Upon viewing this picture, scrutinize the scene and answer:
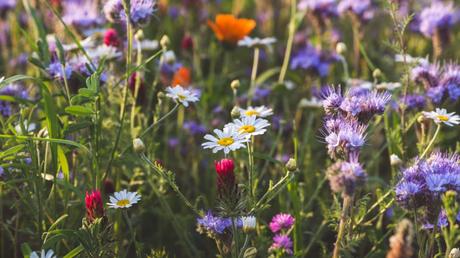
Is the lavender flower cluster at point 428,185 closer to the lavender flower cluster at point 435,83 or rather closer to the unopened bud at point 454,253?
the unopened bud at point 454,253

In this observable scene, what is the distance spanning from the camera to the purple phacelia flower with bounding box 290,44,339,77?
3.26m

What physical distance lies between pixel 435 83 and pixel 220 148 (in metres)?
0.91

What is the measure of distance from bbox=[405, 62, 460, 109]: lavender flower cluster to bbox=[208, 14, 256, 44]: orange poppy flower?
3.10 ft

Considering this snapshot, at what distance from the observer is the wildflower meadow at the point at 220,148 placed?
1738mm

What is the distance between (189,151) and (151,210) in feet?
2.13

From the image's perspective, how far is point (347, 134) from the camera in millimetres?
1629

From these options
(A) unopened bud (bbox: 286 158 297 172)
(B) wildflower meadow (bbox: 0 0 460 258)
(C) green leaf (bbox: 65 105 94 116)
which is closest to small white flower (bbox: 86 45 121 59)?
(B) wildflower meadow (bbox: 0 0 460 258)

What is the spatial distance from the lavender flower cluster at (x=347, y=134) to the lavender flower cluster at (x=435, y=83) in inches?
16.1

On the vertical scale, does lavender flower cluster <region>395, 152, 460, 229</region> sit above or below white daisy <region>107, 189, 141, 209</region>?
Answer: above

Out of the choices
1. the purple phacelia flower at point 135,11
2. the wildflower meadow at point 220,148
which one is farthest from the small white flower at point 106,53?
the purple phacelia flower at point 135,11

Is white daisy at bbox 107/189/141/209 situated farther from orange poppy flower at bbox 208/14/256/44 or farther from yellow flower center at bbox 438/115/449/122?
orange poppy flower at bbox 208/14/256/44

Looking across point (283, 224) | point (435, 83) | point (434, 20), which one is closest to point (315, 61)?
point (434, 20)

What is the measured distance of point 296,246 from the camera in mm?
2051

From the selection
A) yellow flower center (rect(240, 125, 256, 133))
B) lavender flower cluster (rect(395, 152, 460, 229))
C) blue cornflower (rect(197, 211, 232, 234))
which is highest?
yellow flower center (rect(240, 125, 256, 133))
